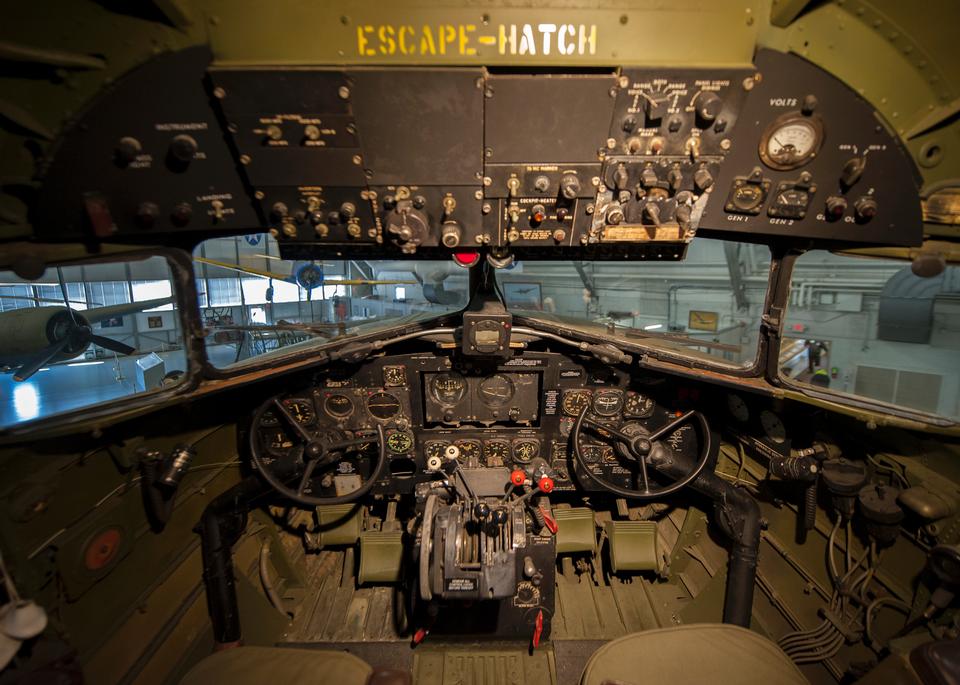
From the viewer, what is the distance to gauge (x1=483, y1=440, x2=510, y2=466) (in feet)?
10.5

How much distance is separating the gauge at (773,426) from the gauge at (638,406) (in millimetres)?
721

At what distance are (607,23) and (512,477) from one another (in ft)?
7.96

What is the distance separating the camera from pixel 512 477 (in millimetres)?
2645

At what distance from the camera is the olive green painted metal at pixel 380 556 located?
3.34m

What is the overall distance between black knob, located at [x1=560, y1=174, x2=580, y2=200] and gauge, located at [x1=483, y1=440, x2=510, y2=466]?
192 cm

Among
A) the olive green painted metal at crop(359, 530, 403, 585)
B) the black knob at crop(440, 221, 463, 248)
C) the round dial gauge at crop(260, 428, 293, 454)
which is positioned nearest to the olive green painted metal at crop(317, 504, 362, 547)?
the olive green painted metal at crop(359, 530, 403, 585)

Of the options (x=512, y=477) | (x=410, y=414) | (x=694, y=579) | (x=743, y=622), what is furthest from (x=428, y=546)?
(x=694, y=579)

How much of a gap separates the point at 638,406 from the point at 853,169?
71.9 inches

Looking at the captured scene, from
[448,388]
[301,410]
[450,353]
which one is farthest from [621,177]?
[301,410]

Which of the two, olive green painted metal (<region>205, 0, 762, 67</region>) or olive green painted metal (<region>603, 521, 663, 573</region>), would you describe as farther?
olive green painted metal (<region>603, 521, 663, 573</region>)

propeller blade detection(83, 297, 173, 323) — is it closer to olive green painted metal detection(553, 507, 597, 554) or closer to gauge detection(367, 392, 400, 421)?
gauge detection(367, 392, 400, 421)

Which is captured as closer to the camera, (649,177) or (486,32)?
(486,32)

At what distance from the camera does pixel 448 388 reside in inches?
122

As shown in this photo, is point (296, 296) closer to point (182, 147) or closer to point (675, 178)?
point (182, 147)
